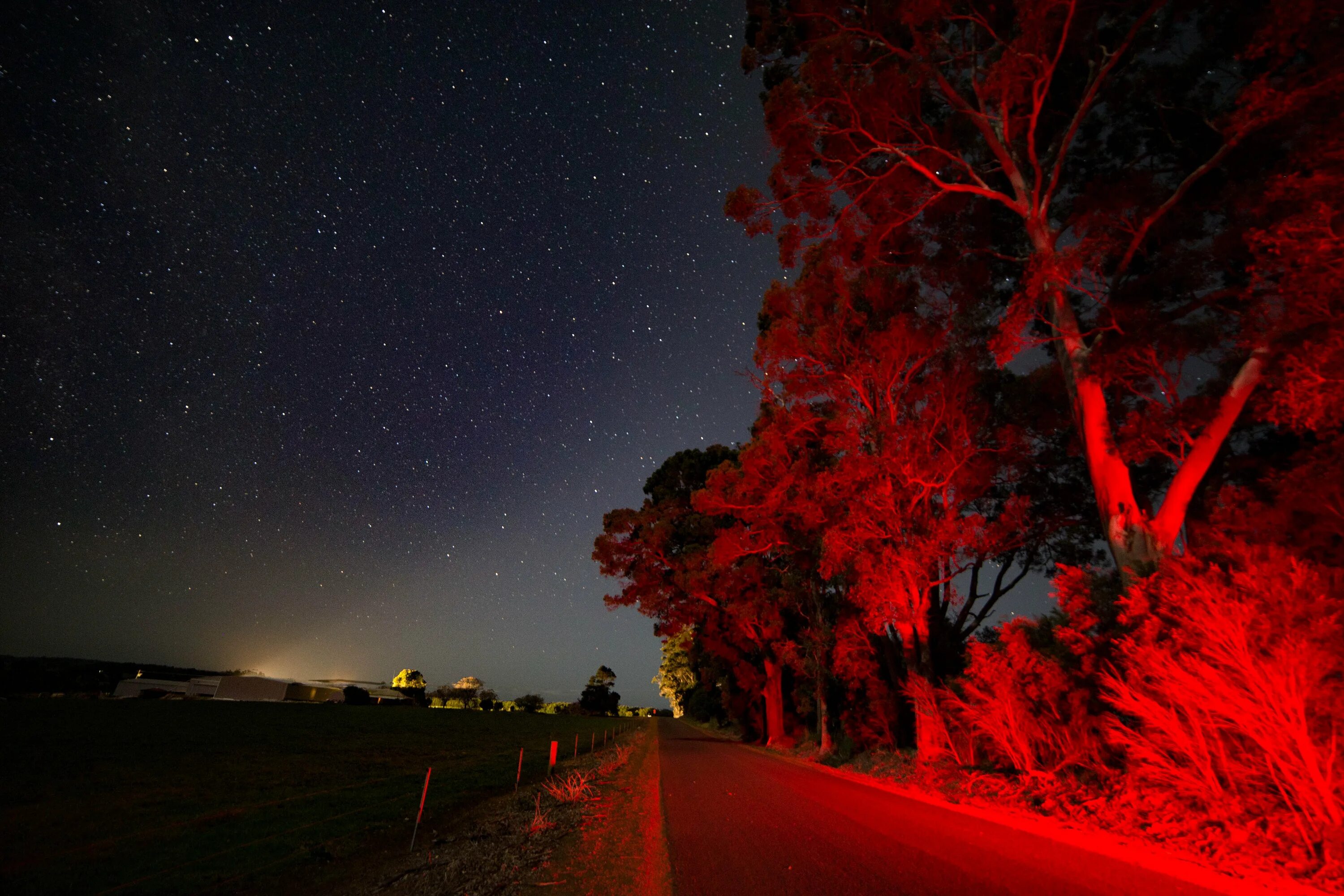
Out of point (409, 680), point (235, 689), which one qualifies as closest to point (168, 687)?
point (235, 689)

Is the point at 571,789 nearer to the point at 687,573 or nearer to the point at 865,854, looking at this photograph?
the point at 865,854

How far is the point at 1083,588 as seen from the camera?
8523 millimetres

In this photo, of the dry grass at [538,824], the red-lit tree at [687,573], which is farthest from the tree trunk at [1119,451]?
the red-lit tree at [687,573]

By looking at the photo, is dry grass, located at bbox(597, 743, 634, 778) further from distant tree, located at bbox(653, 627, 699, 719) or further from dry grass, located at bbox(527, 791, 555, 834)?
distant tree, located at bbox(653, 627, 699, 719)

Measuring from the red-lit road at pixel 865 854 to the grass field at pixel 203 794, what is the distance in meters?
5.10

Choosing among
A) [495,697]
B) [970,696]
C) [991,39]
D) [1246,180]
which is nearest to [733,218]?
[991,39]

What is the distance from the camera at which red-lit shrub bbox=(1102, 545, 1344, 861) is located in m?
4.89

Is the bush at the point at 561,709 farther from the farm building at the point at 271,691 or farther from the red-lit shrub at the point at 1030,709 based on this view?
the red-lit shrub at the point at 1030,709

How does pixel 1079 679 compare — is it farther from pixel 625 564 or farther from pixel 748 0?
pixel 625 564

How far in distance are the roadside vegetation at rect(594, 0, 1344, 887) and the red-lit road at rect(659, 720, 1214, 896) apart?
51.5 inches

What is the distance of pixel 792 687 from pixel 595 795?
23.9 meters

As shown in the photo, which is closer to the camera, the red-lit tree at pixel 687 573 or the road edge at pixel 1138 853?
the road edge at pixel 1138 853

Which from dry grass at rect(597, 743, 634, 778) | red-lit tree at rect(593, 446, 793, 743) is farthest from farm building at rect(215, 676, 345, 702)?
dry grass at rect(597, 743, 634, 778)

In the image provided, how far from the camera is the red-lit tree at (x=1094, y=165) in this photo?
8.73m
